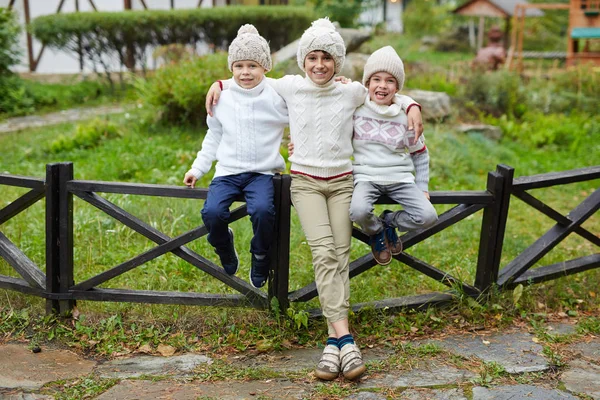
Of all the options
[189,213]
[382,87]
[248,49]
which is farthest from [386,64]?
[189,213]

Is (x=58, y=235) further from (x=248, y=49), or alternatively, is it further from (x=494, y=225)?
(x=494, y=225)

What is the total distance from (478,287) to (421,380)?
1.00m

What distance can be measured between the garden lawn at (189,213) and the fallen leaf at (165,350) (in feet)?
1.83

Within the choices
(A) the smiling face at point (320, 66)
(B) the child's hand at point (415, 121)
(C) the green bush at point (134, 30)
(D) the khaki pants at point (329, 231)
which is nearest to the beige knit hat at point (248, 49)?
(A) the smiling face at point (320, 66)

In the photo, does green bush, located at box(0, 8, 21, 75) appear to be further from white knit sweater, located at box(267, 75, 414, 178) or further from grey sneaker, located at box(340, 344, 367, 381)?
grey sneaker, located at box(340, 344, 367, 381)

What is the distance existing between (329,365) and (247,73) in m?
1.67

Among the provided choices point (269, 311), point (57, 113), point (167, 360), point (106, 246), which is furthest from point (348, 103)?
point (57, 113)

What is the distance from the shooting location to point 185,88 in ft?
27.1

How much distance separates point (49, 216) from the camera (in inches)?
160

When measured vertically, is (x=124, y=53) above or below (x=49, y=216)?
above

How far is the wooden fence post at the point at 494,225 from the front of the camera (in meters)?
4.17

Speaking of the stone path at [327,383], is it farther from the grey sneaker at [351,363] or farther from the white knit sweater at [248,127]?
the white knit sweater at [248,127]

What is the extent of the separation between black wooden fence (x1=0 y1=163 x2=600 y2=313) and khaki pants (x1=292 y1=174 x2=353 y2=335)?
15 centimetres

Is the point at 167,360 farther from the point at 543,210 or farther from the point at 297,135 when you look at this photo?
the point at 543,210
